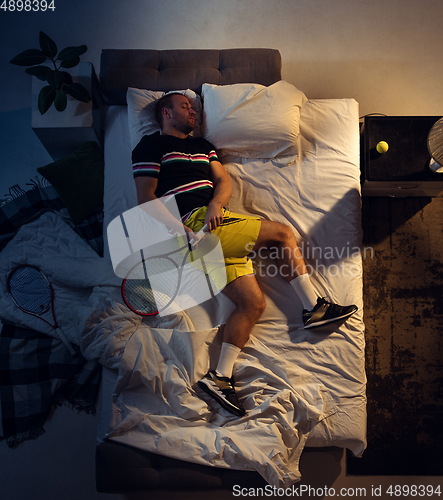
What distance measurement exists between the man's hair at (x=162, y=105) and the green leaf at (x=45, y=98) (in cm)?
58

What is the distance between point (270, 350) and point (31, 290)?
133cm

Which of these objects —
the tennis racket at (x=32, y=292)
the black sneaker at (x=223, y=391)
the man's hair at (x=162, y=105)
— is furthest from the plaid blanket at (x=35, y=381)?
the man's hair at (x=162, y=105)

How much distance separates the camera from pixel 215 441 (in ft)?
5.35

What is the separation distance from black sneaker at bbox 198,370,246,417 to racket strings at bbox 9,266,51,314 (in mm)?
986

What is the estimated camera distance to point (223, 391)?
1.71 meters

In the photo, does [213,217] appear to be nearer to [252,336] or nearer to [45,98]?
[252,336]

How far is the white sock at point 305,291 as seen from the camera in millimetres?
1865

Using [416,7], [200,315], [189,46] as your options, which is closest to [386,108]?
[416,7]

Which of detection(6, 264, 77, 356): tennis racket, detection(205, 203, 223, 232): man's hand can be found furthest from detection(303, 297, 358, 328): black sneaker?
detection(6, 264, 77, 356): tennis racket

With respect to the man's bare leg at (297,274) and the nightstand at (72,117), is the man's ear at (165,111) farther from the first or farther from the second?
the man's bare leg at (297,274)

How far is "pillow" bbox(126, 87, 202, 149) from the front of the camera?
6.97 ft

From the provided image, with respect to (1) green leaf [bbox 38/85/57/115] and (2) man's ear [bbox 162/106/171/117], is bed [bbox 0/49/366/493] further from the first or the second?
(1) green leaf [bbox 38/85/57/115]

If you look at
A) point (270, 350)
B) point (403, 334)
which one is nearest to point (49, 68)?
point (270, 350)

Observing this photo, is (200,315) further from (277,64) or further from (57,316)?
(277,64)
